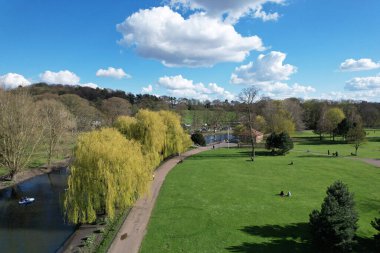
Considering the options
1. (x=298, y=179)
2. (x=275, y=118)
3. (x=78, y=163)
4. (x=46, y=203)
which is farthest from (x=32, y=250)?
(x=275, y=118)

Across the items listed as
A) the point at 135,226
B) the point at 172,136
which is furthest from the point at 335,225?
the point at 172,136

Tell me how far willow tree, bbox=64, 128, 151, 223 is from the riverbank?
23058 mm

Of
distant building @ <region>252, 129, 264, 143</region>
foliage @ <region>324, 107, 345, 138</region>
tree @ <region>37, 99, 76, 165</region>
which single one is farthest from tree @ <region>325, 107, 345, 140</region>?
tree @ <region>37, 99, 76, 165</region>

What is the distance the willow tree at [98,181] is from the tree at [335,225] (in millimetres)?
15700

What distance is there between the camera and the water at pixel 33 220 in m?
25.9

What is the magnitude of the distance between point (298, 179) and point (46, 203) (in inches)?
1247

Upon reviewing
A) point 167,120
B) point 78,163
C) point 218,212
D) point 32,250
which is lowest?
point 32,250

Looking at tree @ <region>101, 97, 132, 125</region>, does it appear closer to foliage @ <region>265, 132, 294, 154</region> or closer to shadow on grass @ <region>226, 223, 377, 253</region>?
foliage @ <region>265, 132, 294, 154</region>

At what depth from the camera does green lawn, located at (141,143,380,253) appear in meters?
22.9

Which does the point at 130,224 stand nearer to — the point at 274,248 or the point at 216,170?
the point at 274,248

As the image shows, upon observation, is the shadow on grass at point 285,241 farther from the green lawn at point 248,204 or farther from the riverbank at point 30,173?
the riverbank at point 30,173

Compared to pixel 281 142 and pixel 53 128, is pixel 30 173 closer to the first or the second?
pixel 53 128

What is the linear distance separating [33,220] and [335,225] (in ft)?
90.5

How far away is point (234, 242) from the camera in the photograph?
22797mm
